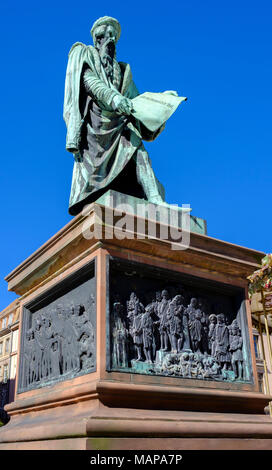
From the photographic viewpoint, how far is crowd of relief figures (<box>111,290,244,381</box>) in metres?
5.05

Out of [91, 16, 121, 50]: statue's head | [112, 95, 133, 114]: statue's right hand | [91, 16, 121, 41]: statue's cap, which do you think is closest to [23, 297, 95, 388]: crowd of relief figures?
[112, 95, 133, 114]: statue's right hand

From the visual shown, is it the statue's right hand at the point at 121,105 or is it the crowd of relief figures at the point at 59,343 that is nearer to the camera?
the crowd of relief figures at the point at 59,343

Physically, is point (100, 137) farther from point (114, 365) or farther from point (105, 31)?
point (114, 365)

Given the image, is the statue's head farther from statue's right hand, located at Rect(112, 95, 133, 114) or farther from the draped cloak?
statue's right hand, located at Rect(112, 95, 133, 114)

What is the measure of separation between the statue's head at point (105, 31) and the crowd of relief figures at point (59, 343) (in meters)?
3.80

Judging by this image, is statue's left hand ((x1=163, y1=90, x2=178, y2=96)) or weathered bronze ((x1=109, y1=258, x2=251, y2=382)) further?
statue's left hand ((x1=163, y1=90, x2=178, y2=96))

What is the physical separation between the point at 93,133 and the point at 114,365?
10.4 ft

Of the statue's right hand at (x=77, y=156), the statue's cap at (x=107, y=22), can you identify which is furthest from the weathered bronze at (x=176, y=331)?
the statue's cap at (x=107, y=22)

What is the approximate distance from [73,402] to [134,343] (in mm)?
817

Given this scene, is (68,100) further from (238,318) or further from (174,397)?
(174,397)

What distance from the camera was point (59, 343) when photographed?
566cm

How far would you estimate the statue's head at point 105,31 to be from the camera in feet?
23.5

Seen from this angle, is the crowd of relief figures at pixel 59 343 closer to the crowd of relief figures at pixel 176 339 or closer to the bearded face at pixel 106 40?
the crowd of relief figures at pixel 176 339

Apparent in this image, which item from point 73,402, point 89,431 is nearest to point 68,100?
point 73,402
